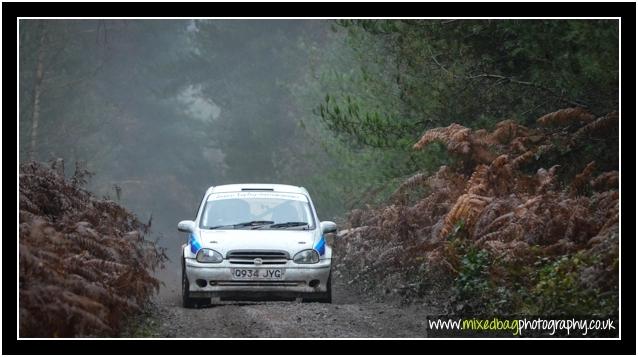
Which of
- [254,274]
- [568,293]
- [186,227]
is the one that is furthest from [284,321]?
[568,293]

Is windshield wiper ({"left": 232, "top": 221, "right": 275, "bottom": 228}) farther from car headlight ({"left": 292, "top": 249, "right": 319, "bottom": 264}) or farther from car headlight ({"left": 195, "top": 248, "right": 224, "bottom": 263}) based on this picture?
car headlight ({"left": 292, "top": 249, "right": 319, "bottom": 264})

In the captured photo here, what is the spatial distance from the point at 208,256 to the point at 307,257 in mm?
1444

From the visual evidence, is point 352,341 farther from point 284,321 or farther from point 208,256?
point 208,256

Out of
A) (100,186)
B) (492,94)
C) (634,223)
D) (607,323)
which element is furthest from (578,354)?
(100,186)

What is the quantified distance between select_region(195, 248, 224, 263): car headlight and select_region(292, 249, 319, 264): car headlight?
3.59ft

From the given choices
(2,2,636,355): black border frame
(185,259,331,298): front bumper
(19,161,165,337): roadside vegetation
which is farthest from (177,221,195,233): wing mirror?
(2,2,636,355): black border frame

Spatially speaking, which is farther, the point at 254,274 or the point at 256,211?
the point at 256,211

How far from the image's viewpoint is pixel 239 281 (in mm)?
13211

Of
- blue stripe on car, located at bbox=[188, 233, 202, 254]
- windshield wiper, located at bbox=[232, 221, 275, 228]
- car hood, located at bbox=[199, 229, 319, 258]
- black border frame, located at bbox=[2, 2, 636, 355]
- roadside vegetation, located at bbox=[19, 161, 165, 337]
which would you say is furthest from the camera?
windshield wiper, located at bbox=[232, 221, 275, 228]

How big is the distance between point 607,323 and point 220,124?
48633 mm

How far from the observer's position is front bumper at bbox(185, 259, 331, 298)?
13211 mm

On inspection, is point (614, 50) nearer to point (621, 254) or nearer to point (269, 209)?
point (621, 254)

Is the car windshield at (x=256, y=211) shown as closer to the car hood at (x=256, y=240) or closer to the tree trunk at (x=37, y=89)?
the car hood at (x=256, y=240)

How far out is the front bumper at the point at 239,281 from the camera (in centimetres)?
1321
